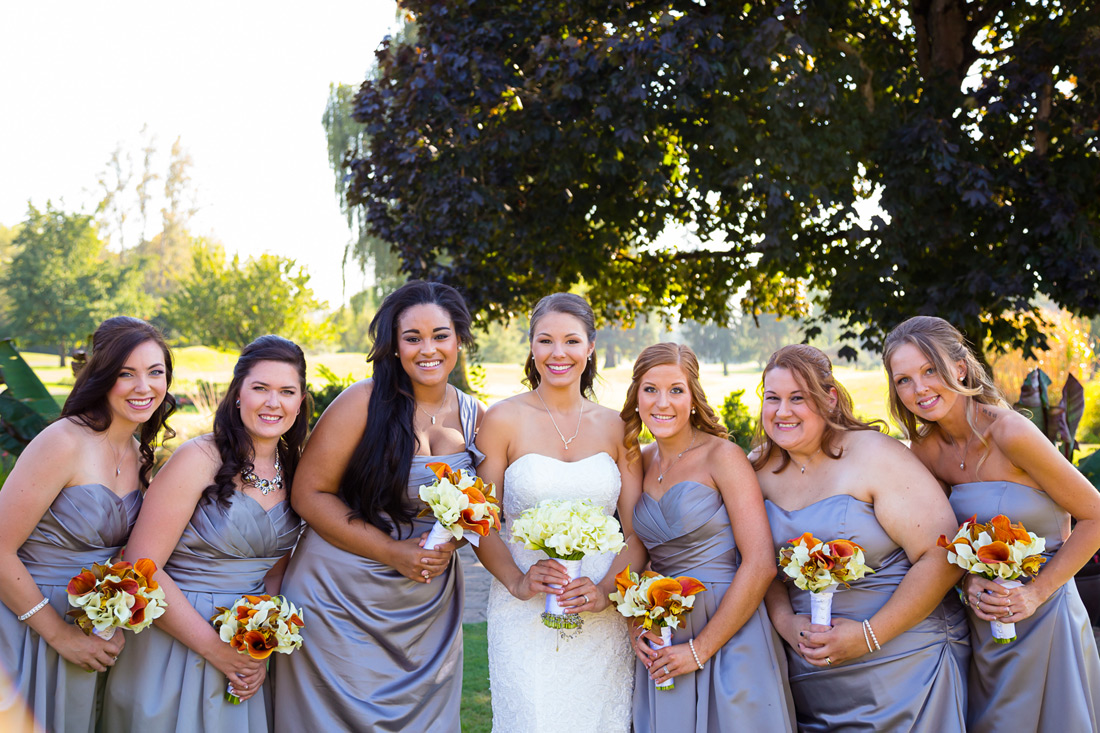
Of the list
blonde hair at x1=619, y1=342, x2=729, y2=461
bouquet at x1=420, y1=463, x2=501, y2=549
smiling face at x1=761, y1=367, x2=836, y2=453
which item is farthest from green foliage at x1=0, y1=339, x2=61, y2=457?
smiling face at x1=761, y1=367, x2=836, y2=453

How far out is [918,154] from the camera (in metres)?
10.4

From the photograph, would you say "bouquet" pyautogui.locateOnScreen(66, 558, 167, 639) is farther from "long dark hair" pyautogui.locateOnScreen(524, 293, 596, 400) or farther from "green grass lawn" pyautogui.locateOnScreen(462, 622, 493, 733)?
"green grass lawn" pyautogui.locateOnScreen(462, 622, 493, 733)

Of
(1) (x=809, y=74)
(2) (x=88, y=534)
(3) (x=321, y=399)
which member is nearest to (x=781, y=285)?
(1) (x=809, y=74)

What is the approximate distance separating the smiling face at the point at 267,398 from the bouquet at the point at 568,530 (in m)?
1.28

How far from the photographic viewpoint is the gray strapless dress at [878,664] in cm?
387

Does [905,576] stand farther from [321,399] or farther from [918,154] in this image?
[321,399]

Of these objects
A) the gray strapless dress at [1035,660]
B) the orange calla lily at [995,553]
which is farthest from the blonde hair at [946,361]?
the orange calla lily at [995,553]

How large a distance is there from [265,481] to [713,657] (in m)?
2.38

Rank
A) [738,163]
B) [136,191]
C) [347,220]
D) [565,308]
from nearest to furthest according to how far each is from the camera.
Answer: [565,308] < [738,163] < [347,220] < [136,191]

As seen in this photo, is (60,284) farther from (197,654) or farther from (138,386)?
(197,654)

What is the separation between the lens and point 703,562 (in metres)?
4.13

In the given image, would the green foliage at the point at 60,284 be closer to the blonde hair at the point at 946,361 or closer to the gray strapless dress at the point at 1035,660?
the blonde hair at the point at 946,361

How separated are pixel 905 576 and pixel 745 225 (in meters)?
9.36

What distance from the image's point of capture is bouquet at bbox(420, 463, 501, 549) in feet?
12.1
